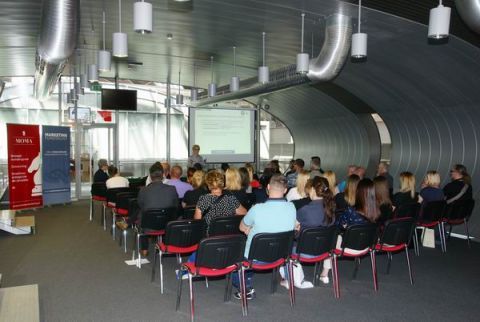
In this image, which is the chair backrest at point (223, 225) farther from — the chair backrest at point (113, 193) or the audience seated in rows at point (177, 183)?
the chair backrest at point (113, 193)

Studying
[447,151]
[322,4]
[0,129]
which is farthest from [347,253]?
[0,129]

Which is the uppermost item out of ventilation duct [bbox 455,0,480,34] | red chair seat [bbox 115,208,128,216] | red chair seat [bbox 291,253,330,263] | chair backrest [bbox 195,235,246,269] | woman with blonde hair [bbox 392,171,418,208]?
ventilation duct [bbox 455,0,480,34]

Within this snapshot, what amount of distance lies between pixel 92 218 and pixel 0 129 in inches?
265

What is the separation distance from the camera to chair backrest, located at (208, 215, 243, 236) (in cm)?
457

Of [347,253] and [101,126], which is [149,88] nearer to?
[101,126]

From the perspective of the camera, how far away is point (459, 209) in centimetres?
652

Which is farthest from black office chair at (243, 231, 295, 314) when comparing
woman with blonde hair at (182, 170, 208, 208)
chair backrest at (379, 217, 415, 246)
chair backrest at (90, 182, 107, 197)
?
chair backrest at (90, 182, 107, 197)

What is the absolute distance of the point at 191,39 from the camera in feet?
28.5

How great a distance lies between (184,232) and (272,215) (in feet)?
3.30

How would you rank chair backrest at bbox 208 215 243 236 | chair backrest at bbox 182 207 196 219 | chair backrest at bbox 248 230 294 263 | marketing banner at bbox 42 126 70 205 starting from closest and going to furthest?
chair backrest at bbox 248 230 294 263, chair backrest at bbox 208 215 243 236, chair backrest at bbox 182 207 196 219, marketing banner at bbox 42 126 70 205

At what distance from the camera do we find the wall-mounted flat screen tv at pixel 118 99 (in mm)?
12157

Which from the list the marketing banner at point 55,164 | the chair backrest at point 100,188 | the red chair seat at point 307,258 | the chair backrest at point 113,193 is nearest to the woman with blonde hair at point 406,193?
the red chair seat at point 307,258

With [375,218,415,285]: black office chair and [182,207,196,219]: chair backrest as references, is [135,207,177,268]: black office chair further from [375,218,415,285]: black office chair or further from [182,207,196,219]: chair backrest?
[375,218,415,285]: black office chair

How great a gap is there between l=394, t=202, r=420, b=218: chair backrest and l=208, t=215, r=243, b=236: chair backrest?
242cm
